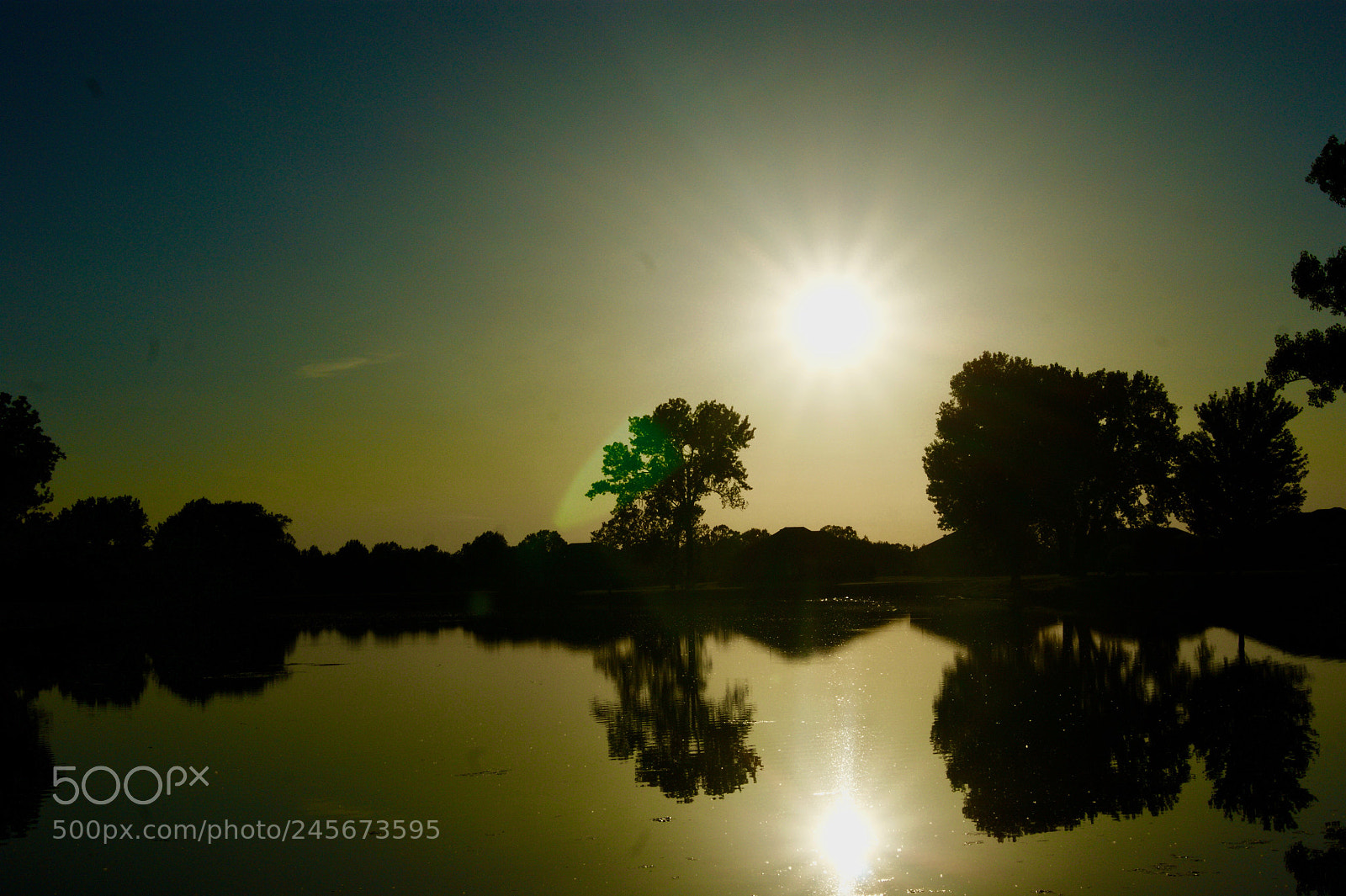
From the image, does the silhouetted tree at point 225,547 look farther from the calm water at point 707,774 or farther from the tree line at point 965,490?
the calm water at point 707,774

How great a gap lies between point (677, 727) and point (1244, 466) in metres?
52.7

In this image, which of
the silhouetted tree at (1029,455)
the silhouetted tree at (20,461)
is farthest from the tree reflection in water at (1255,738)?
the silhouetted tree at (20,461)

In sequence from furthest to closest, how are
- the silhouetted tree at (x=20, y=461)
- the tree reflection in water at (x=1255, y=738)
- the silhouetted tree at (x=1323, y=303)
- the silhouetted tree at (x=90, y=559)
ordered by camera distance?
the silhouetted tree at (x=90, y=559) < the silhouetted tree at (x=20, y=461) < the silhouetted tree at (x=1323, y=303) < the tree reflection in water at (x=1255, y=738)

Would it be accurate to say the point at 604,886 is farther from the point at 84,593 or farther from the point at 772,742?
the point at 84,593

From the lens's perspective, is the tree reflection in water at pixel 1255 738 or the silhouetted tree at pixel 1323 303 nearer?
the tree reflection in water at pixel 1255 738

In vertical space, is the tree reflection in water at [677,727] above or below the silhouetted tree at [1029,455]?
below

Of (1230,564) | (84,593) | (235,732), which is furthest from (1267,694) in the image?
(84,593)

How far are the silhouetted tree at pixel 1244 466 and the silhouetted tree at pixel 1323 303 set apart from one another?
113ft

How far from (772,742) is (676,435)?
59.5 metres

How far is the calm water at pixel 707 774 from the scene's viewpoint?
32.7 ft

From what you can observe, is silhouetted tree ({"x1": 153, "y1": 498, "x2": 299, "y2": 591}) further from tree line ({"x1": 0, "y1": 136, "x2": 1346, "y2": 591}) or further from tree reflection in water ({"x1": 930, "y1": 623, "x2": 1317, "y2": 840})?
tree reflection in water ({"x1": 930, "y1": 623, "x2": 1317, "y2": 840})

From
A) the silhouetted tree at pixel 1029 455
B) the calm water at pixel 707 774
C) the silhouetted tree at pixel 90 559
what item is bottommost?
the calm water at pixel 707 774

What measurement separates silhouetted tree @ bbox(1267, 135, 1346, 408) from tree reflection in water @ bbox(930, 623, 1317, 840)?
324 inches

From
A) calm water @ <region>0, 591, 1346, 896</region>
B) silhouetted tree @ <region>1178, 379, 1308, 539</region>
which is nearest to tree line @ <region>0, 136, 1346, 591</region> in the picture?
silhouetted tree @ <region>1178, 379, 1308, 539</region>
